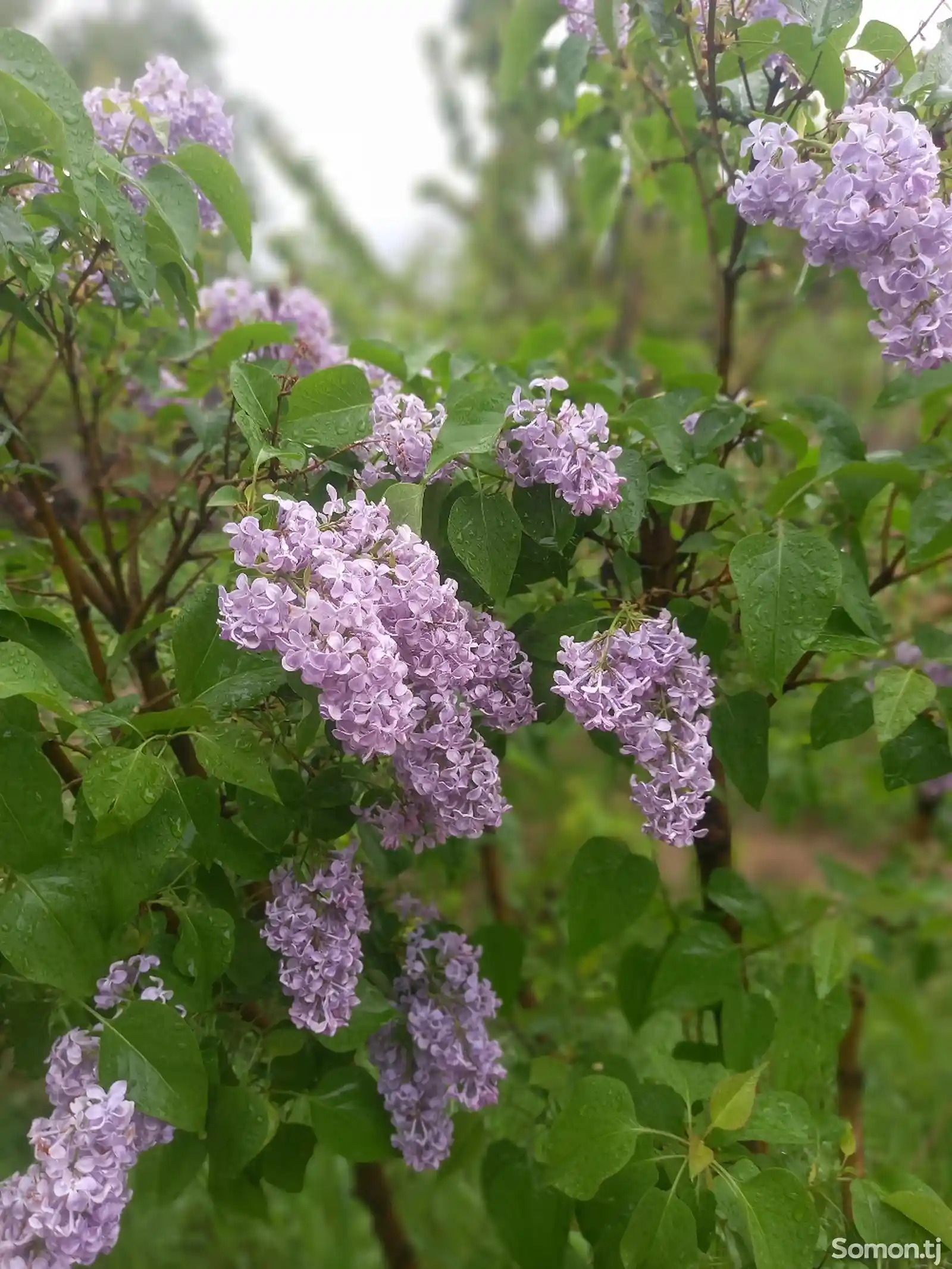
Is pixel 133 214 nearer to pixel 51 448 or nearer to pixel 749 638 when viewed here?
pixel 749 638

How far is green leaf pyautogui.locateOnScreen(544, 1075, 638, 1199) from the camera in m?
0.51

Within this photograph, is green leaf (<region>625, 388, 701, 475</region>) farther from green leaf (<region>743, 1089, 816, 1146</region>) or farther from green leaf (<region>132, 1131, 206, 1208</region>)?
green leaf (<region>132, 1131, 206, 1208</region>)

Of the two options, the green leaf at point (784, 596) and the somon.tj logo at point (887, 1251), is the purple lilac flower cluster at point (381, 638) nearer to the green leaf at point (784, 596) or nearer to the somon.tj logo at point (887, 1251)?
the green leaf at point (784, 596)

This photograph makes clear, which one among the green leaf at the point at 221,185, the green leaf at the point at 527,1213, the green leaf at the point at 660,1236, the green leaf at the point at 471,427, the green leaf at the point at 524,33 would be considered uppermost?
the green leaf at the point at 524,33

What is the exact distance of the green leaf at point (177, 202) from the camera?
54 cm

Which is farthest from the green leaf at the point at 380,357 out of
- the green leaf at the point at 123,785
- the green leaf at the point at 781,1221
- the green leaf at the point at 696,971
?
the green leaf at the point at 781,1221

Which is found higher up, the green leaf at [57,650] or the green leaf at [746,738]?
the green leaf at [57,650]

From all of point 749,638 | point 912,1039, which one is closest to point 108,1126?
point 749,638

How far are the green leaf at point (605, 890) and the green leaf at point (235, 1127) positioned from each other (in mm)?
238

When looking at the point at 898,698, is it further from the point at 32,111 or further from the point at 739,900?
the point at 32,111

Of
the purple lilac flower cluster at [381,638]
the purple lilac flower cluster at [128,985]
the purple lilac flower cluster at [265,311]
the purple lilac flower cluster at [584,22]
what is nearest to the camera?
the purple lilac flower cluster at [381,638]

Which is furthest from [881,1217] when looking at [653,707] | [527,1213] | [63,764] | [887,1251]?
[63,764]

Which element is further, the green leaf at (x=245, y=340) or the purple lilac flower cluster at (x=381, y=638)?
the green leaf at (x=245, y=340)

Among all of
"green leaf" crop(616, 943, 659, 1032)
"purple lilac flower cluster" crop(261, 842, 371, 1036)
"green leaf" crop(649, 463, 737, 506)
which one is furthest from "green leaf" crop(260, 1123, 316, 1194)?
"green leaf" crop(649, 463, 737, 506)
